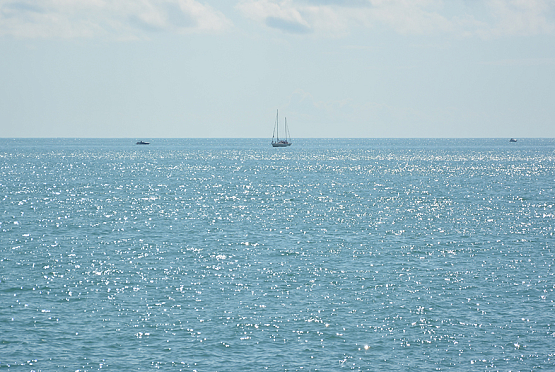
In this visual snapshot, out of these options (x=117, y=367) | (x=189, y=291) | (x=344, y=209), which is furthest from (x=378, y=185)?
(x=117, y=367)

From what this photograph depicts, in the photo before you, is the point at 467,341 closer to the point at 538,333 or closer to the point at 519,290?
the point at 538,333

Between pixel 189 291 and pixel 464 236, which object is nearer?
pixel 189 291

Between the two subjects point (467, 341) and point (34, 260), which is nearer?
point (467, 341)

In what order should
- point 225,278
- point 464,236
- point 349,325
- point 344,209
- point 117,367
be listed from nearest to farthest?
point 117,367
point 349,325
point 225,278
point 464,236
point 344,209

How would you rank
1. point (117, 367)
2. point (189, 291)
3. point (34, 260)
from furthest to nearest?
point (34, 260) → point (189, 291) → point (117, 367)

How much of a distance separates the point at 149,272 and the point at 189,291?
6863 millimetres

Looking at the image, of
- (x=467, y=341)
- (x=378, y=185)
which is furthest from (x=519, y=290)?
(x=378, y=185)

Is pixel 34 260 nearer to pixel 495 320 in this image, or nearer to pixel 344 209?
pixel 495 320

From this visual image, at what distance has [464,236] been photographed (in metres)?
66.1

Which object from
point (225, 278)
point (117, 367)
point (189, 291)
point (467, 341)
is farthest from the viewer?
point (225, 278)

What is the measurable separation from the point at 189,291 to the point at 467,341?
60.3ft

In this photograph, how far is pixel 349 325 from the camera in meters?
35.7

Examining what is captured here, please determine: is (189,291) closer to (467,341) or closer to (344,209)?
(467,341)

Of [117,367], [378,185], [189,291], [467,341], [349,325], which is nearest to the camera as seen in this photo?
[117,367]
